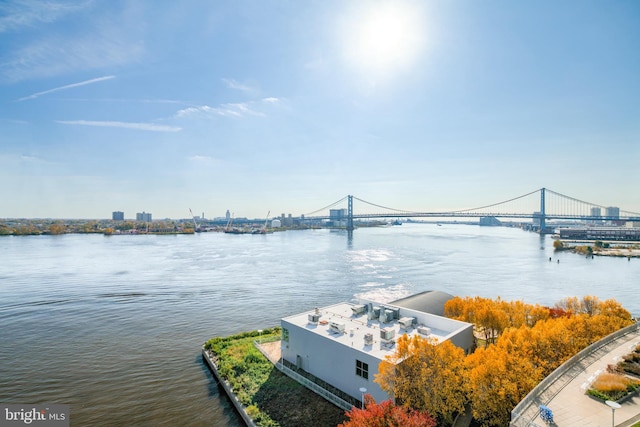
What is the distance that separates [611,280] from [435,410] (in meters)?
34.1

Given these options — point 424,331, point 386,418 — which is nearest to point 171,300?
point 424,331

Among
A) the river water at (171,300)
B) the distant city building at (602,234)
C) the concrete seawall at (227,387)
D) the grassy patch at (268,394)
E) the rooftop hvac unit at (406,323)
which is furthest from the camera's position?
the distant city building at (602,234)

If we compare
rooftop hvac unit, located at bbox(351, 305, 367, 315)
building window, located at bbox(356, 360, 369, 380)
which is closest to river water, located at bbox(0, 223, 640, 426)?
building window, located at bbox(356, 360, 369, 380)

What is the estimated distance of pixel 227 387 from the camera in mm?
11305

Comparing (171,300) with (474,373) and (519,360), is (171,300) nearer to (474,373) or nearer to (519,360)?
(474,373)

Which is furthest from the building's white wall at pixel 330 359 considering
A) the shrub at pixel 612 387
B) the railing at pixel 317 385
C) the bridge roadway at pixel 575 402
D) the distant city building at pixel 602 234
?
the distant city building at pixel 602 234

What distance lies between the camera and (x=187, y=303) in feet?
76.8

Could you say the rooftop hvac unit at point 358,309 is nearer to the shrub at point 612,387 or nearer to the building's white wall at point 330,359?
the building's white wall at point 330,359

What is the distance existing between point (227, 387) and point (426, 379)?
274 inches

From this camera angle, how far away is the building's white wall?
9203 millimetres

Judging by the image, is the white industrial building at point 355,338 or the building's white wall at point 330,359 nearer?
the building's white wall at point 330,359

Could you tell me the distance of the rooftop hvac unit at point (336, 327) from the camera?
36.1ft

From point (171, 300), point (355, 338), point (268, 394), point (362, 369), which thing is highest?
point (355, 338)

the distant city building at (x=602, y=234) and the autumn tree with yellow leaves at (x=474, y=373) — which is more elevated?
the distant city building at (x=602, y=234)
